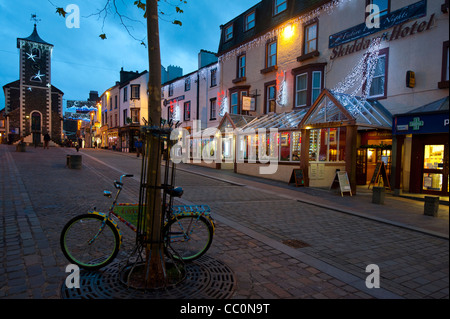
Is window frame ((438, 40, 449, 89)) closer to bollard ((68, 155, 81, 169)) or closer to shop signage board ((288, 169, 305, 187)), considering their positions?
shop signage board ((288, 169, 305, 187))

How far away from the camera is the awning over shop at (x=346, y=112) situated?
10.7 metres

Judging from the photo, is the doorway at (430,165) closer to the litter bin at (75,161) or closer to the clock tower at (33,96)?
the litter bin at (75,161)

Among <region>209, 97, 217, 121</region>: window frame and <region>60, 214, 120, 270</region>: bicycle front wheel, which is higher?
<region>209, 97, 217, 121</region>: window frame

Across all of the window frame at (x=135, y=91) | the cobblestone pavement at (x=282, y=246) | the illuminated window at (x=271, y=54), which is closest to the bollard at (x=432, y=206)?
the cobblestone pavement at (x=282, y=246)

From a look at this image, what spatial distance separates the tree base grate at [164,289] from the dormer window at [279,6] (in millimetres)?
17917

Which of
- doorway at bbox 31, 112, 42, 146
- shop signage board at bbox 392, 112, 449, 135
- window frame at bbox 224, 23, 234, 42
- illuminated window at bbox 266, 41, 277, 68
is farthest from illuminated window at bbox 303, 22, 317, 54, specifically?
doorway at bbox 31, 112, 42, 146

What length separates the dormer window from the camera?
1738 centimetres

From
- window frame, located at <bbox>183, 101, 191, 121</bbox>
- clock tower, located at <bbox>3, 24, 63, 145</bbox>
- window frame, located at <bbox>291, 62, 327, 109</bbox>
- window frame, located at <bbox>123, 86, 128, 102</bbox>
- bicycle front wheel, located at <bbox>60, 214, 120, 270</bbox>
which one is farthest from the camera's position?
clock tower, located at <bbox>3, 24, 63, 145</bbox>

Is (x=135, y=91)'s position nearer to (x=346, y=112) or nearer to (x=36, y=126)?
(x=36, y=126)

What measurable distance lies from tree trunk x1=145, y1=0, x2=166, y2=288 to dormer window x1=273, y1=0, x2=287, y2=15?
1651cm

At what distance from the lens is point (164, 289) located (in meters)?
3.29

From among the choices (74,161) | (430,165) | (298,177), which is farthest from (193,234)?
(74,161)

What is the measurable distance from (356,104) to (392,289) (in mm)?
9940

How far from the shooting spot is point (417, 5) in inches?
424
